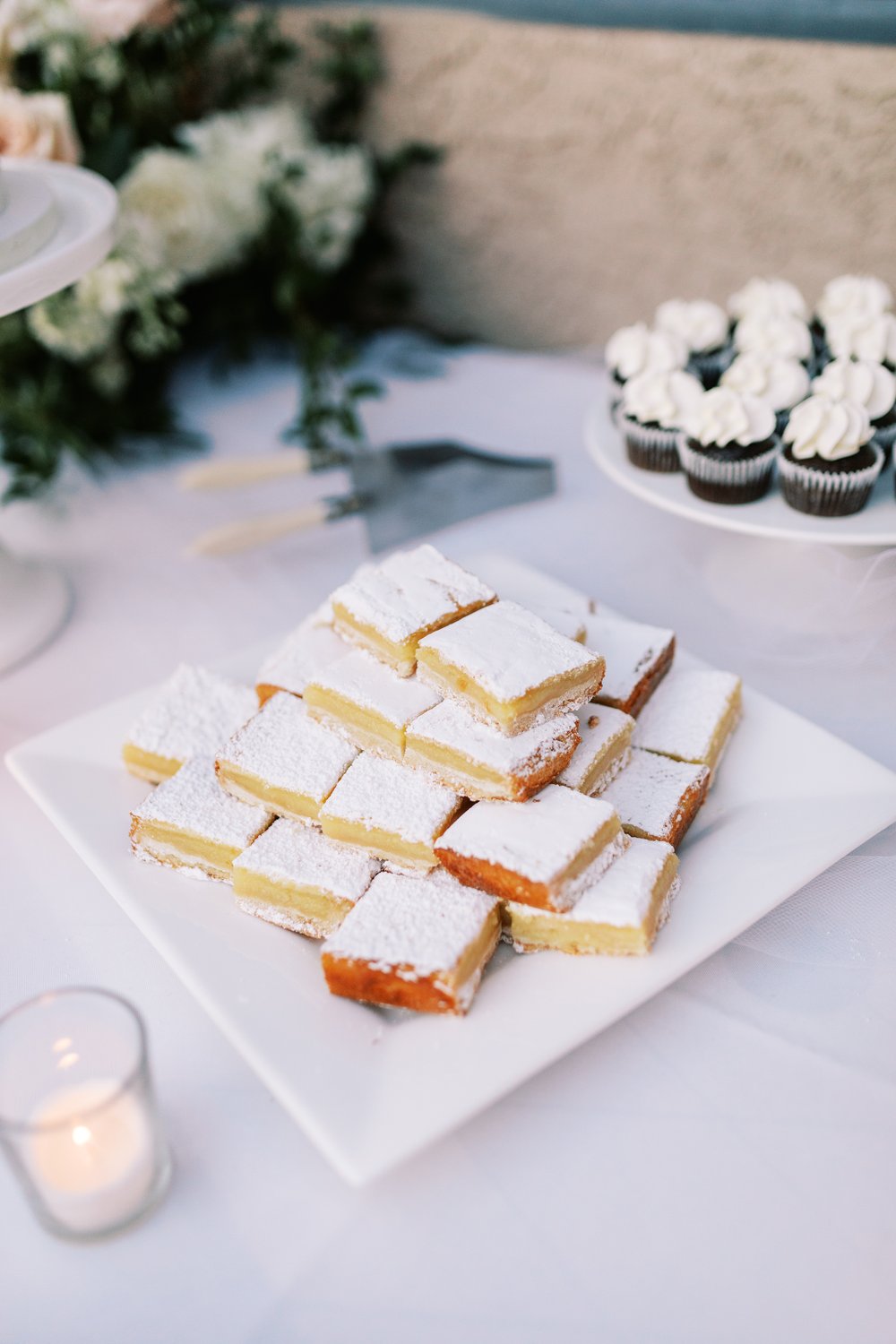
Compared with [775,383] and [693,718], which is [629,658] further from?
[775,383]

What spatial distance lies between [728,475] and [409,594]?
1.56 ft

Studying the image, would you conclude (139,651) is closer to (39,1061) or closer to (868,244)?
(39,1061)

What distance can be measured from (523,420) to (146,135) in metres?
0.82

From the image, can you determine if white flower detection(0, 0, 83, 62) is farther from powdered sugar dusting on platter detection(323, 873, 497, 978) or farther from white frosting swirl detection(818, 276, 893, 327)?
powdered sugar dusting on platter detection(323, 873, 497, 978)

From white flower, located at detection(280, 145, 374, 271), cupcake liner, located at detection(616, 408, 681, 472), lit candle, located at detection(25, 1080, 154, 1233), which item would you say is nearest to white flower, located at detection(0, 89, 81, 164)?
white flower, located at detection(280, 145, 374, 271)

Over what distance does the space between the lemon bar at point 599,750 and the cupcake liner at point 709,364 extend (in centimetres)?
67

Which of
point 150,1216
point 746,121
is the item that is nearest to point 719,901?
point 150,1216

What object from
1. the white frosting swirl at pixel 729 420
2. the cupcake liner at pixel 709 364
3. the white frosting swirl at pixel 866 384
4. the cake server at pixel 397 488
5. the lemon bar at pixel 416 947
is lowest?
the cake server at pixel 397 488

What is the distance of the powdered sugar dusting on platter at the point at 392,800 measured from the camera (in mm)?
851

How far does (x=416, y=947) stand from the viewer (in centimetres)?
78

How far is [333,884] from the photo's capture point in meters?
0.84

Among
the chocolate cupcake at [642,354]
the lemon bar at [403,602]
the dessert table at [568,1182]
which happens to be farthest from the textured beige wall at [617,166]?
the lemon bar at [403,602]

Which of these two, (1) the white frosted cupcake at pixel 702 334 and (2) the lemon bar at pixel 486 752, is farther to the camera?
(1) the white frosted cupcake at pixel 702 334

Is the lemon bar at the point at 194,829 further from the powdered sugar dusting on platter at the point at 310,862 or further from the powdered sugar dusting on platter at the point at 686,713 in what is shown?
the powdered sugar dusting on platter at the point at 686,713
